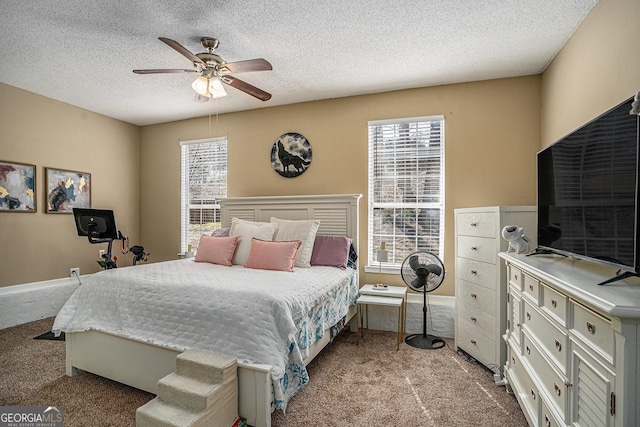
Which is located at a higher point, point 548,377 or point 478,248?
point 478,248

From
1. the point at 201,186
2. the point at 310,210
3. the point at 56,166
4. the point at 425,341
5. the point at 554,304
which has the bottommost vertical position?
the point at 425,341

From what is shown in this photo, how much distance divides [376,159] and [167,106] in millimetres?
2828

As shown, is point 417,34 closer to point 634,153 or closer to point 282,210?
point 634,153

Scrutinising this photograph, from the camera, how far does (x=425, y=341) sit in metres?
3.17

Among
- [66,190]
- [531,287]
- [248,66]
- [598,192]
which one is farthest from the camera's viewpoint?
[66,190]

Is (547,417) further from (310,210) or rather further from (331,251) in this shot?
(310,210)

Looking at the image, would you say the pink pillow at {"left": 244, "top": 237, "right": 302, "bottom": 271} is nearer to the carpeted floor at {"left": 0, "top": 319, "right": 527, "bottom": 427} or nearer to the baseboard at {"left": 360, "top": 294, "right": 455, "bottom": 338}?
the carpeted floor at {"left": 0, "top": 319, "right": 527, "bottom": 427}

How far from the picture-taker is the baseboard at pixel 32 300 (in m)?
3.48

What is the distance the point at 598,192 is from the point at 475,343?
5.51ft

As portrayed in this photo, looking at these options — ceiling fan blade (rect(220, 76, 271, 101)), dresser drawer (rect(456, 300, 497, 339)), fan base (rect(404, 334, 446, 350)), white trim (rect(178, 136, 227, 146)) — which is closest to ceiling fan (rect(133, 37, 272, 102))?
ceiling fan blade (rect(220, 76, 271, 101))

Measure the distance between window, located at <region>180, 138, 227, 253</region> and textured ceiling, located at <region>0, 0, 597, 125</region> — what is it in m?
1.13

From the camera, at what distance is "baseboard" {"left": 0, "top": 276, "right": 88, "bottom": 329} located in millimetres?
3480

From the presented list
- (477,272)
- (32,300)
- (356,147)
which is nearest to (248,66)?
(356,147)

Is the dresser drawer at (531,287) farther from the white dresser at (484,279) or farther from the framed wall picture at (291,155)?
the framed wall picture at (291,155)
